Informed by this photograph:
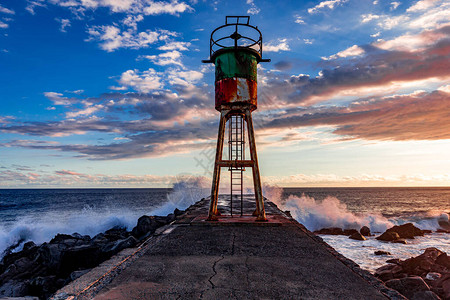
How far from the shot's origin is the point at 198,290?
3674 mm

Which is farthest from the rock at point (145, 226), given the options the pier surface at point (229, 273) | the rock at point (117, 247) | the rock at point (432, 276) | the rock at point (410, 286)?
the rock at point (432, 276)

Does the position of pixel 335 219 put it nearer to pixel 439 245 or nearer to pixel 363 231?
pixel 363 231

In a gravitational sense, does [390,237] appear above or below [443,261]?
below

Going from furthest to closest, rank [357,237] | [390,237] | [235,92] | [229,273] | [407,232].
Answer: [407,232]
[357,237]
[390,237]
[235,92]
[229,273]

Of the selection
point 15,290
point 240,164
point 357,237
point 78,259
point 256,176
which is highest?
point 240,164

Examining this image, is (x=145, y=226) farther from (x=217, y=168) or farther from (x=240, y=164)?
Result: (x=240, y=164)

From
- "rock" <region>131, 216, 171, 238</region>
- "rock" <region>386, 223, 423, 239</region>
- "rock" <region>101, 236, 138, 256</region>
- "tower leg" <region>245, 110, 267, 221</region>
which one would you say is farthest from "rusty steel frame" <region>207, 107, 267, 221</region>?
"rock" <region>386, 223, 423, 239</region>

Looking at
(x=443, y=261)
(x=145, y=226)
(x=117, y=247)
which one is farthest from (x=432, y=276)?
(x=145, y=226)

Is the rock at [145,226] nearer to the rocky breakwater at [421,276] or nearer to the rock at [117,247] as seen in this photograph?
the rock at [117,247]

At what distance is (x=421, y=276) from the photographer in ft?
24.6

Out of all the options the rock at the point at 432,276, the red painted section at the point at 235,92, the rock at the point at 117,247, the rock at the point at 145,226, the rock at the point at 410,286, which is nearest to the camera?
the rock at the point at 410,286

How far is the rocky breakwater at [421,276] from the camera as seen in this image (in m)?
5.48

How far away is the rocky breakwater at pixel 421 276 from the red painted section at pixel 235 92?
21.3 ft

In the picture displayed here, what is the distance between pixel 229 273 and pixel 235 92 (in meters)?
6.37
